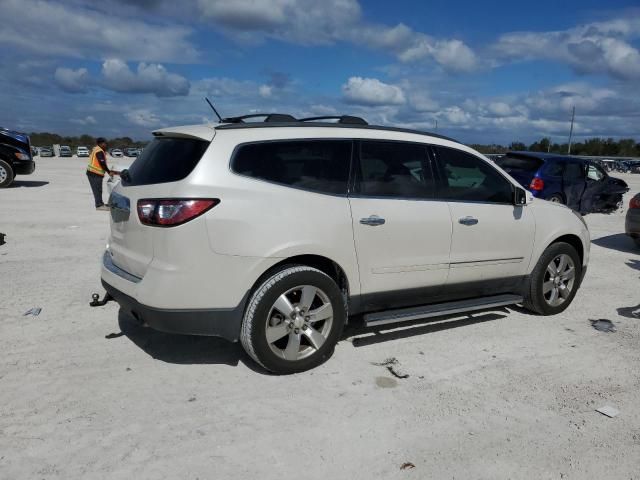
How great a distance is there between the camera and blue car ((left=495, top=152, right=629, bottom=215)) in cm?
1208

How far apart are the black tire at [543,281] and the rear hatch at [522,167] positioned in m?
6.98

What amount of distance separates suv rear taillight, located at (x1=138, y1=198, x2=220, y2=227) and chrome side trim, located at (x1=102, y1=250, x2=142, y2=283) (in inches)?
19.2

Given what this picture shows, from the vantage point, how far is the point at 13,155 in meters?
16.1

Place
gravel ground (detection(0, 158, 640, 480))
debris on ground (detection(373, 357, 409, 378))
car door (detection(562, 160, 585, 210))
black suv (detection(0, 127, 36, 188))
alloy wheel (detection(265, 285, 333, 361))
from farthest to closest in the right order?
black suv (detection(0, 127, 36, 188)) → car door (detection(562, 160, 585, 210)) → debris on ground (detection(373, 357, 409, 378)) → alloy wheel (detection(265, 285, 333, 361)) → gravel ground (detection(0, 158, 640, 480))

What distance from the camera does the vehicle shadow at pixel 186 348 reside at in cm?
407

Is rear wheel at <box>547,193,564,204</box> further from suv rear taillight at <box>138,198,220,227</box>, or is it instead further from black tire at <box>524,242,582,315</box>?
suv rear taillight at <box>138,198,220,227</box>

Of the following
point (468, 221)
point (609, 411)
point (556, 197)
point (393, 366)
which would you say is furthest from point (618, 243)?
point (393, 366)

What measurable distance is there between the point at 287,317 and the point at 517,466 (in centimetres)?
174

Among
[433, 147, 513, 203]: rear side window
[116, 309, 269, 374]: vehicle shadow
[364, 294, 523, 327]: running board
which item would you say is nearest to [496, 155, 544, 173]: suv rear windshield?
[433, 147, 513, 203]: rear side window

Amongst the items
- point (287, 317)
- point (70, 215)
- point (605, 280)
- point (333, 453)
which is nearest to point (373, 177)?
point (287, 317)

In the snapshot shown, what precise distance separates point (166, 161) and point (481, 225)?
2760mm

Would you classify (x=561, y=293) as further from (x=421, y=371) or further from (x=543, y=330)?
(x=421, y=371)

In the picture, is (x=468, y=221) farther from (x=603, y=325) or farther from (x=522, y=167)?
(x=522, y=167)

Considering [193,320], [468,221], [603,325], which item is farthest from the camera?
[603,325]
